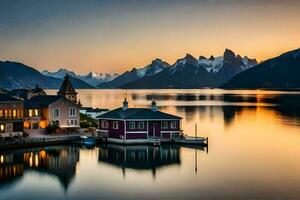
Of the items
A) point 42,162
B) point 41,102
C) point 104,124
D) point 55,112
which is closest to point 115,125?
point 104,124

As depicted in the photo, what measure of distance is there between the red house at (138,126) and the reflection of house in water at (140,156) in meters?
2.52

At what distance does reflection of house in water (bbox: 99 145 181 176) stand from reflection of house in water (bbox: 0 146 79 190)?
404 centimetres

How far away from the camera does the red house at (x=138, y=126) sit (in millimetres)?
71312

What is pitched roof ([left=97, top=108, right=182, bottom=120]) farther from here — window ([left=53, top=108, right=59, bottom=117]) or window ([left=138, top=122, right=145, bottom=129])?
window ([left=53, top=108, right=59, bottom=117])

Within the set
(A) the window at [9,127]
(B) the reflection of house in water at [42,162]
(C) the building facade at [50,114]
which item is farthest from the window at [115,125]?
(A) the window at [9,127]

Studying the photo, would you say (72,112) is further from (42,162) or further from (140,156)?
(42,162)

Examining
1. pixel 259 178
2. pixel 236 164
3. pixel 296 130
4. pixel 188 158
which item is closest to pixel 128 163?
pixel 188 158

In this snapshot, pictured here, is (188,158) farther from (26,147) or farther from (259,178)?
(26,147)

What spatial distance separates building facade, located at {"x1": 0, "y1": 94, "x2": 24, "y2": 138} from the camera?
70.7 metres

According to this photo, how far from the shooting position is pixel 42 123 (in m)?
78.2

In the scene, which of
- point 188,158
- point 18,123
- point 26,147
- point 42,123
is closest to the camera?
point 188,158

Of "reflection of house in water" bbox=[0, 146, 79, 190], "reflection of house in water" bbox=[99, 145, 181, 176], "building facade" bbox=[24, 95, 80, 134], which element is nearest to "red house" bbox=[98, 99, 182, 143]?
"reflection of house in water" bbox=[99, 145, 181, 176]

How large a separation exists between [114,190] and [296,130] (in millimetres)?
58493

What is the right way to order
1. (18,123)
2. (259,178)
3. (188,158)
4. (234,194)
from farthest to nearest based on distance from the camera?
(18,123) → (188,158) → (259,178) → (234,194)
